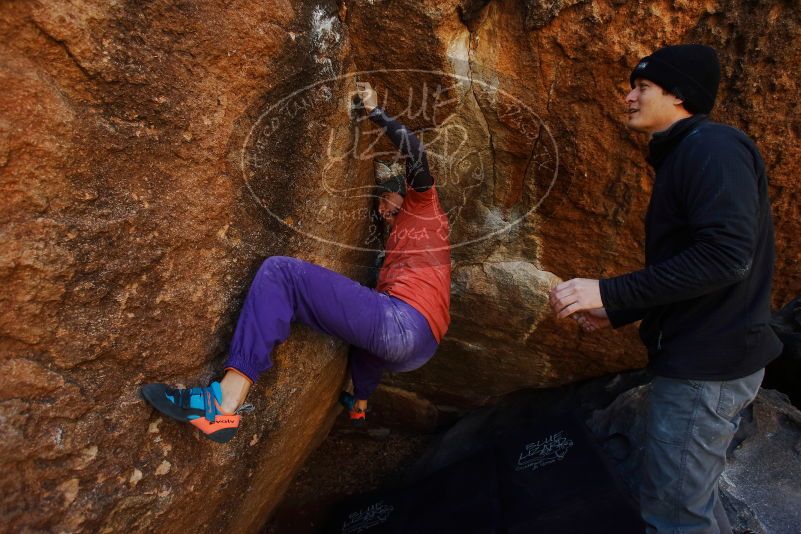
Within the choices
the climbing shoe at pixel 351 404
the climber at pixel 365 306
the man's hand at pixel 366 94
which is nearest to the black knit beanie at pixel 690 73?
the climber at pixel 365 306

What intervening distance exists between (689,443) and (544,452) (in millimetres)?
1184

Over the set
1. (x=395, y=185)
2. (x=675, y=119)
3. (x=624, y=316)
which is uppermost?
(x=675, y=119)

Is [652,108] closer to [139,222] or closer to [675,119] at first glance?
[675,119]

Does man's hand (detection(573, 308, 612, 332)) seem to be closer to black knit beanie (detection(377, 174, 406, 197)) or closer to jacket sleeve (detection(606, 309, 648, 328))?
jacket sleeve (detection(606, 309, 648, 328))

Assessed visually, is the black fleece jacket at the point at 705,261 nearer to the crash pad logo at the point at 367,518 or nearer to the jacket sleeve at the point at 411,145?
the jacket sleeve at the point at 411,145

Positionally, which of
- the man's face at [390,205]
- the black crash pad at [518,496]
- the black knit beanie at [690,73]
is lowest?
the black crash pad at [518,496]

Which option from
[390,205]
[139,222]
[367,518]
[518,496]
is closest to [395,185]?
[390,205]

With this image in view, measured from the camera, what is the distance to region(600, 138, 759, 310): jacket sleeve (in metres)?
1.62

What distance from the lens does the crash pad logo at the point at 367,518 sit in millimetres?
3219

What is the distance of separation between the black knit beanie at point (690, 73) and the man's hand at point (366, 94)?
Answer: 3.72 feet

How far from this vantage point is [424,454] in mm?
3947

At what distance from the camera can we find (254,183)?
2.17 meters

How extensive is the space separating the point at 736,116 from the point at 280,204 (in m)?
1.91
